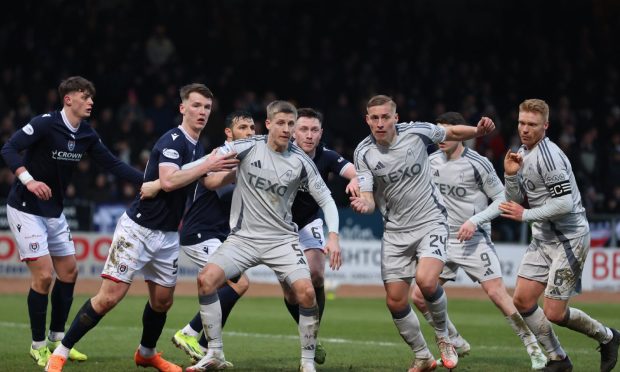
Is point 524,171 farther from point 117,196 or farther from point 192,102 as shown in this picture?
point 117,196

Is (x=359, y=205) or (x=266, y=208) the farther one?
(x=266, y=208)

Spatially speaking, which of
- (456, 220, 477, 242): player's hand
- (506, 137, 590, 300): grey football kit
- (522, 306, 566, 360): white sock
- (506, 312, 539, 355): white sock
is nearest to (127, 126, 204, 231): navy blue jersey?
(456, 220, 477, 242): player's hand

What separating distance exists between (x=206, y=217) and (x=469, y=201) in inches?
121

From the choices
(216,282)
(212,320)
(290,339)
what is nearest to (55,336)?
(212,320)

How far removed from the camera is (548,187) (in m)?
9.71

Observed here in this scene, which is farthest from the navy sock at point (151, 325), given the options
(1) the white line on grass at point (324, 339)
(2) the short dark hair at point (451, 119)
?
(2) the short dark hair at point (451, 119)

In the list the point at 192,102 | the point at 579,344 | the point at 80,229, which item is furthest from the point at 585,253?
the point at 80,229

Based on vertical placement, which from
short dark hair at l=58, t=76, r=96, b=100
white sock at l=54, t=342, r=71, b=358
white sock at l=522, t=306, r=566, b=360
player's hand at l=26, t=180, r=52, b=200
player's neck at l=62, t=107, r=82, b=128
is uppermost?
short dark hair at l=58, t=76, r=96, b=100

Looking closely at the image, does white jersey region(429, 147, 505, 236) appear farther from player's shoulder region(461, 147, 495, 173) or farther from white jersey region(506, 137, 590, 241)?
white jersey region(506, 137, 590, 241)

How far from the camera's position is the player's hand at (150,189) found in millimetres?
9469

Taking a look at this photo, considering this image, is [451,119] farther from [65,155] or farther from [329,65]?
[329,65]

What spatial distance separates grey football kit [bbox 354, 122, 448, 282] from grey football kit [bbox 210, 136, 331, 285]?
28.0 inches

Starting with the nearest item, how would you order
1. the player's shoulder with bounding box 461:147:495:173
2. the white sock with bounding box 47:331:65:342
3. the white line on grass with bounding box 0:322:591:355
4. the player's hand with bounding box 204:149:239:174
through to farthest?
1. the player's hand with bounding box 204:149:239:174
2. the white sock with bounding box 47:331:65:342
3. the player's shoulder with bounding box 461:147:495:173
4. the white line on grass with bounding box 0:322:591:355

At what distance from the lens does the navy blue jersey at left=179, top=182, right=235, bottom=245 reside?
10719 millimetres
